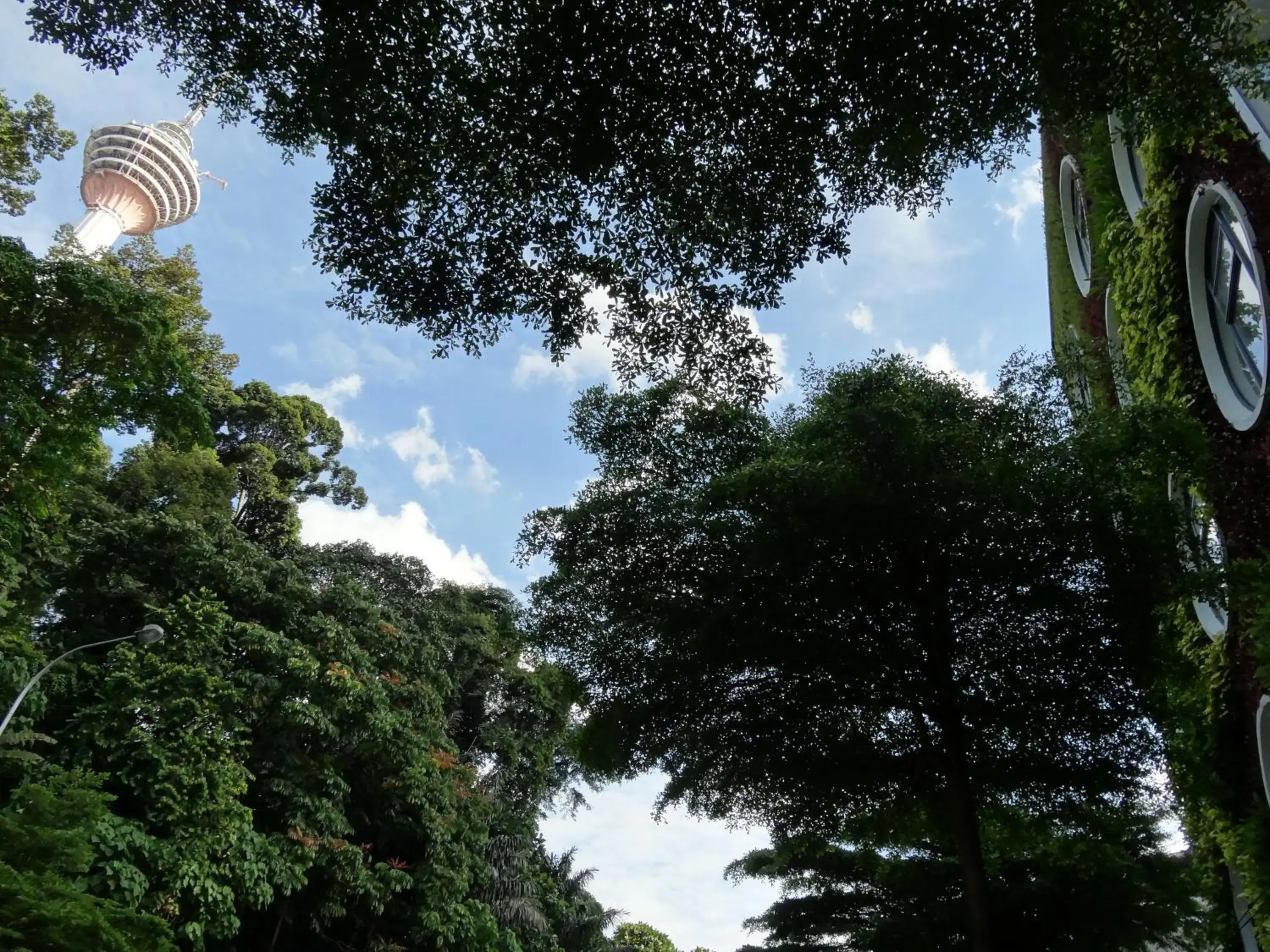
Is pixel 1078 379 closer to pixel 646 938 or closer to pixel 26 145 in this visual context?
pixel 26 145

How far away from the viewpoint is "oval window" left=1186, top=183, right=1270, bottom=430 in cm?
790

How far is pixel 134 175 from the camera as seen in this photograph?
43.0 meters

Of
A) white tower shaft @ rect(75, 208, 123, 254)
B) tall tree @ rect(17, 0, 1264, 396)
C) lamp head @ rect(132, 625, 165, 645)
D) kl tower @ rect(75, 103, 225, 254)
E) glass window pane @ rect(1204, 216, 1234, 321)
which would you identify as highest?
kl tower @ rect(75, 103, 225, 254)

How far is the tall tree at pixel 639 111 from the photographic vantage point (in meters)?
4.40

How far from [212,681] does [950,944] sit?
11220mm


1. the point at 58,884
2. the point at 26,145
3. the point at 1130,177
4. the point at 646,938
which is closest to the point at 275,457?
the point at 26,145

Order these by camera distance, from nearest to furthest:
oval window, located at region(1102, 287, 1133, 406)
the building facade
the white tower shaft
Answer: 1. the building facade
2. oval window, located at region(1102, 287, 1133, 406)
3. the white tower shaft

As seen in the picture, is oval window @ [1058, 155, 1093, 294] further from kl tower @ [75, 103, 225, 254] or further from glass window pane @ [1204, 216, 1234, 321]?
kl tower @ [75, 103, 225, 254]

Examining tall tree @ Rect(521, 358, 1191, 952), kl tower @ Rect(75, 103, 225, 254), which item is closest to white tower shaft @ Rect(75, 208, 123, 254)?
kl tower @ Rect(75, 103, 225, 254)

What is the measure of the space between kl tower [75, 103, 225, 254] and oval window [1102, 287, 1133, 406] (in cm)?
4143

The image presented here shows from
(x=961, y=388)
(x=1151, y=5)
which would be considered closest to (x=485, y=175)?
(x=1151, y=5)

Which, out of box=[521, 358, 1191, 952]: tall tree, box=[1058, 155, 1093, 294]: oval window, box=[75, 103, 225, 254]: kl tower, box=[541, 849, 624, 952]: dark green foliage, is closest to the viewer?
box=[521, 358, 1191, 952]: tall tree

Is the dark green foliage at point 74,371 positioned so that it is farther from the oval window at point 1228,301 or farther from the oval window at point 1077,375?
the oval window at point 1228,301

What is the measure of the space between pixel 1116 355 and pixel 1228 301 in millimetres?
3437
